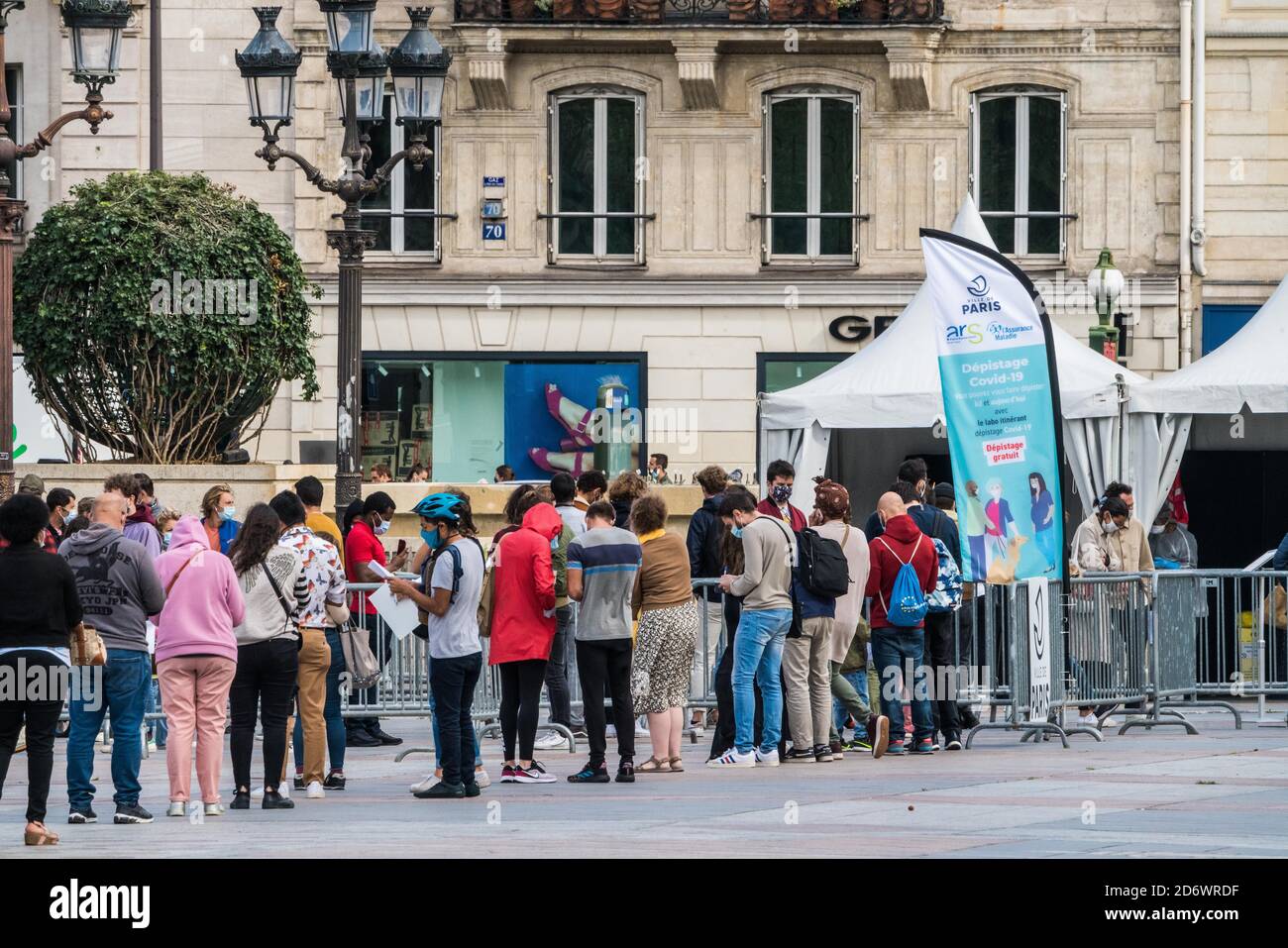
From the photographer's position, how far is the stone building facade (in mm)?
30344

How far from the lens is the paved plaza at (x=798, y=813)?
10.6 meters

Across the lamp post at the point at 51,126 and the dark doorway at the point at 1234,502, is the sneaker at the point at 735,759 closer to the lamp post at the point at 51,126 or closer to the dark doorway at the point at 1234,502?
the lamp post at the point at 51,126

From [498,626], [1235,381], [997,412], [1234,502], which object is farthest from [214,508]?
[1234,502]

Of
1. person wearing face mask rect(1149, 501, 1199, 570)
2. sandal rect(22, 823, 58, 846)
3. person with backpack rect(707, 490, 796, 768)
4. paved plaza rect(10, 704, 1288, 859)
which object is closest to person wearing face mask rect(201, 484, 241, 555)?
paved plaza rect(10, 704, 1288, 859)

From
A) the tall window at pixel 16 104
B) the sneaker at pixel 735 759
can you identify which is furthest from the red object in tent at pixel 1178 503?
the tall window at pixel 16 104

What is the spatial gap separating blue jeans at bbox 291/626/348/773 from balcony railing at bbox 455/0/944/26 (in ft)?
56.7

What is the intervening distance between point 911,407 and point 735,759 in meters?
7.46

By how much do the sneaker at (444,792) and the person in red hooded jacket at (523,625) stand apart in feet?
2.35

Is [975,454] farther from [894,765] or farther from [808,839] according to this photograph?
[808,839]

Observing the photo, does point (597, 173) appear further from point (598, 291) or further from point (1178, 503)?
point (1178, 503)

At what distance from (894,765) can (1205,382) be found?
7.75 metres

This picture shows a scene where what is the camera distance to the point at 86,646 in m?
12.1

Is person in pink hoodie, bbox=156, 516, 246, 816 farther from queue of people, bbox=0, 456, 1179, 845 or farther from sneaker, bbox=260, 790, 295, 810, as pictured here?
sneaker, bbox=260, 790, 295, 810
